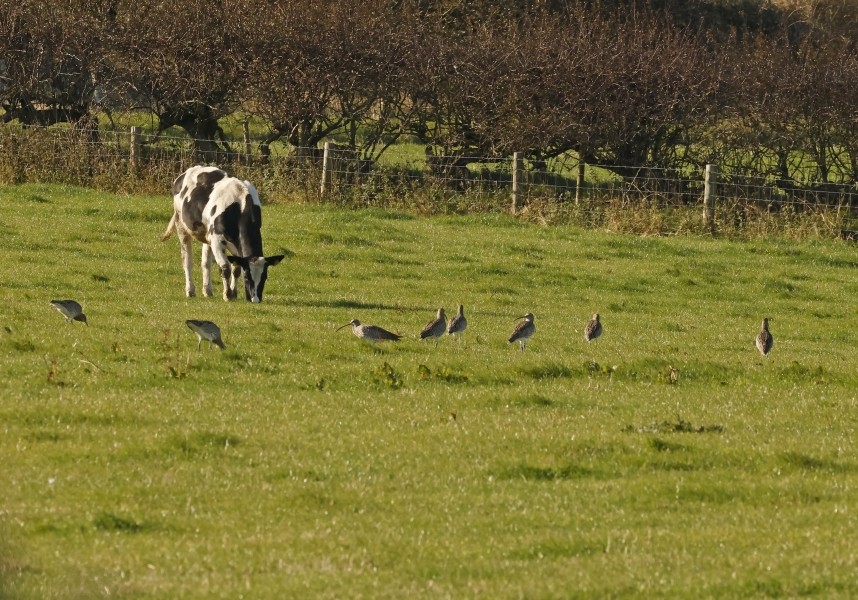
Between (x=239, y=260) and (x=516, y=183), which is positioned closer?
(x=239, y=260)

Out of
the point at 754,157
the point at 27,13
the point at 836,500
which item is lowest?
the point at 836,500

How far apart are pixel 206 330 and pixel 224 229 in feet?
23.3

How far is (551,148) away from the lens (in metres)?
37.0

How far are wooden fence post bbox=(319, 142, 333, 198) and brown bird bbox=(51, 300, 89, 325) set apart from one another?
52.0ft

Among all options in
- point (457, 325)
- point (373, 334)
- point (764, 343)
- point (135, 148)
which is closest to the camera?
point (373, 334)

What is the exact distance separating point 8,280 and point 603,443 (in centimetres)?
1255

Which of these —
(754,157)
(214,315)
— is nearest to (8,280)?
(214,315)

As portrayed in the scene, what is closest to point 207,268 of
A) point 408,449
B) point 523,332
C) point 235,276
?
point 235,276

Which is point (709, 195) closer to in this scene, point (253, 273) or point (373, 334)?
point (253, 273)

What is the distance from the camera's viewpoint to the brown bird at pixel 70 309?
1762cm

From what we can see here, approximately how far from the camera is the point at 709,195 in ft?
108

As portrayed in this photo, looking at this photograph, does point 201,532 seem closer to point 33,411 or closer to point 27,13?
point 33,411

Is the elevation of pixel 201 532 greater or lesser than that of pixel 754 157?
lesser

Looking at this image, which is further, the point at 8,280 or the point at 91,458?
the point at 8,280
